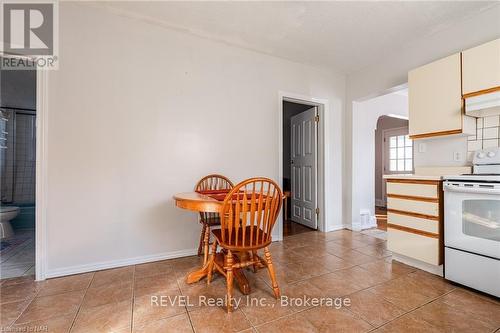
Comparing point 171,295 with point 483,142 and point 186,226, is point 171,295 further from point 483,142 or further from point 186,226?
point 483,142

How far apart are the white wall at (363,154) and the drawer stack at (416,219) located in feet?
3.89

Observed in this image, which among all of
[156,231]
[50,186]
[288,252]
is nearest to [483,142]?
[288,252]

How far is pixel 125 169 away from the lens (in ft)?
7.45

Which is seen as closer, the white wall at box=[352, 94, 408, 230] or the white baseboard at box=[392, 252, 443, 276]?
the white baseboard at box=[392, 252, 443, 276]

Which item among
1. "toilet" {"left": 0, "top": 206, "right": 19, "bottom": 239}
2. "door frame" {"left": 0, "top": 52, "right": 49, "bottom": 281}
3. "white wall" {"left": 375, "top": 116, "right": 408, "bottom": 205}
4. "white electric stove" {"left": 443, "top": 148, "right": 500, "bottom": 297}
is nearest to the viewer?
"white electric stove" {"left": 443, "top": 148, "right": 500, "bottom": 297}

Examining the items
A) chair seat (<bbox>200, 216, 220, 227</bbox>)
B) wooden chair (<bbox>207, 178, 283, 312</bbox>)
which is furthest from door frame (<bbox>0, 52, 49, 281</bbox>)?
wooden chair (<bbox>207, 178, 283, 312</bbox>)

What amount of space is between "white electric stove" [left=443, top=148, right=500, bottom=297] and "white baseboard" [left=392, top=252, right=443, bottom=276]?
0.48 ft

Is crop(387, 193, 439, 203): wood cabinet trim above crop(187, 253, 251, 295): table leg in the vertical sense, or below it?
→ above

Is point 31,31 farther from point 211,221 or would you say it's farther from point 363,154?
point 363,154

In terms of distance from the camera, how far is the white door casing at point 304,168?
3582 millimetres

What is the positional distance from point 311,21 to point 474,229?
237cm

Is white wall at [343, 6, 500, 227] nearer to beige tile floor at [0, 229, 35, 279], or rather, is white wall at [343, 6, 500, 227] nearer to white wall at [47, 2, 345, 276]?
white wall at [47, 2, 345, 276]

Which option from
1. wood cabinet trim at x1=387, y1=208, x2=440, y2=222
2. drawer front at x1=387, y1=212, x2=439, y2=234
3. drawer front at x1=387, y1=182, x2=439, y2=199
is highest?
drawer front at x1=387, y1=182, x2=439, y2=199

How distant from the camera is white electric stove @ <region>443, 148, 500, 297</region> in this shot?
165 cm
